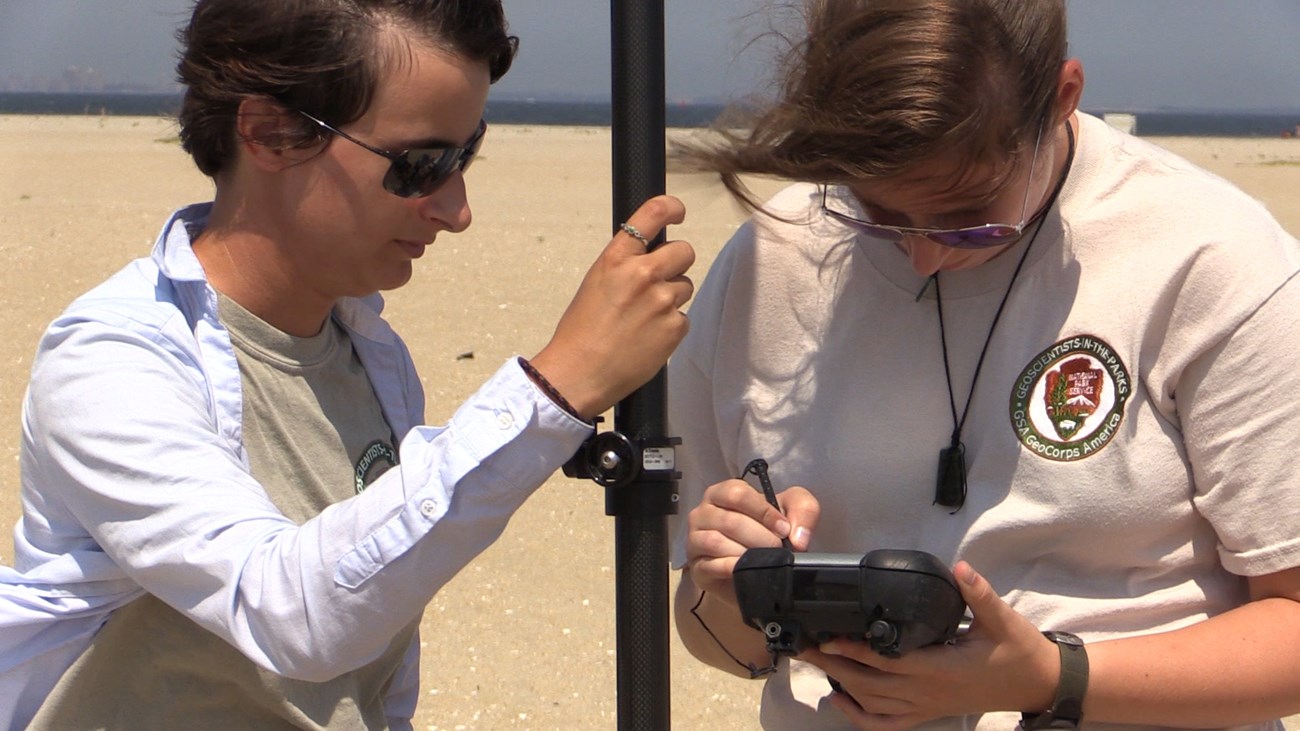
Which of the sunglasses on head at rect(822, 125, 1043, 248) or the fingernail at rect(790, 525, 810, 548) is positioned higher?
the sunglasses on head at rect(822, 125, 1043, 248)

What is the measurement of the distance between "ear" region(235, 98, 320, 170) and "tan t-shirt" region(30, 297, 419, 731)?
0.73ft

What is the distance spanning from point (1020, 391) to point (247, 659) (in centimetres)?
120

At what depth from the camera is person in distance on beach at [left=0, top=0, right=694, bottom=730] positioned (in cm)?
177

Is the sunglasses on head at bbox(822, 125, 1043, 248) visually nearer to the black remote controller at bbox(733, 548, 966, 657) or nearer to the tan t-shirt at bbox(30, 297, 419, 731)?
the black remote controller at bbox(733, 548, 966, 657)

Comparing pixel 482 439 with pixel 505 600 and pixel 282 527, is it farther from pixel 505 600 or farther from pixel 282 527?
pixel 505 600

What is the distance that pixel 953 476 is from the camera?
87.6 inches

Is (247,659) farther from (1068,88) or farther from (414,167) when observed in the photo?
(1068,88)

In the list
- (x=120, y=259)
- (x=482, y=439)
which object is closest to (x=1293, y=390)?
(x=482, y=439)

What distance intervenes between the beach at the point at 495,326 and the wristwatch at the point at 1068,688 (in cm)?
83

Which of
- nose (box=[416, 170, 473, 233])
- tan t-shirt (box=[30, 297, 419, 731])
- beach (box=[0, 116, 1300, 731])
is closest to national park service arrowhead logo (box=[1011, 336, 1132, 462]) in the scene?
beach (box=[0, 116, 1300, 731])

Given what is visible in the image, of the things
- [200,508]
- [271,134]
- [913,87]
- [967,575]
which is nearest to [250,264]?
[271,134]

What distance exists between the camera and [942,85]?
1.92 m

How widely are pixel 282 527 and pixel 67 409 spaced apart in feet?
1.08

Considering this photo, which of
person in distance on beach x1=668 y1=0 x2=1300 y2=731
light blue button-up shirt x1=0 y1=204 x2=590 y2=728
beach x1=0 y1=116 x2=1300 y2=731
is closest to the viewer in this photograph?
light blue button-up shirt x1=0 y1=204 x2=590 y2=728
